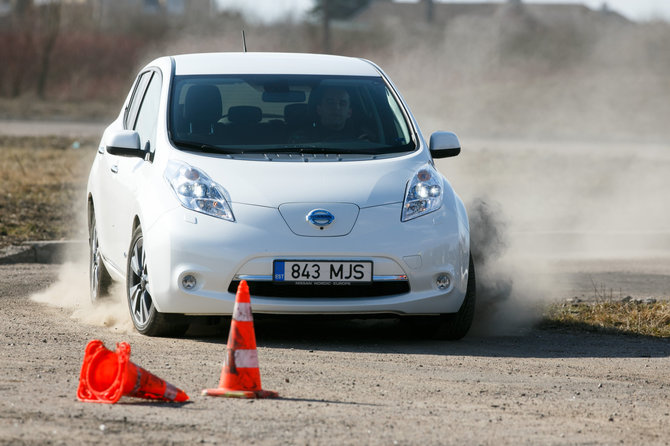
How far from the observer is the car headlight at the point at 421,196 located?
7453mm

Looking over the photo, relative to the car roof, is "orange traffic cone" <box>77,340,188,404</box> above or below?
below

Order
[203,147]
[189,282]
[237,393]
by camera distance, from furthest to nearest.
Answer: [203,147] → [189,282] → [237,393]

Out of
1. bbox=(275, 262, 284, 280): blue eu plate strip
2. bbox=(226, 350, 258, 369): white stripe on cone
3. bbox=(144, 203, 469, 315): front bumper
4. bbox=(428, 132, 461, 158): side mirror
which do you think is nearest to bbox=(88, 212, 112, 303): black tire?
bbox=(144, 203, 469, 315): front bumper

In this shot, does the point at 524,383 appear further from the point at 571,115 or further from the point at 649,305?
the point at 571,115

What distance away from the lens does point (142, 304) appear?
25.1 ft

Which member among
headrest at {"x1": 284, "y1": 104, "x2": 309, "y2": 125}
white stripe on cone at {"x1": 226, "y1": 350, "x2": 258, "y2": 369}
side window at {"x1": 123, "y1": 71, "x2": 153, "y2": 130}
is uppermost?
headrest at {"x1": 284, "y1": 104, "x2": 309, "y2": 125}

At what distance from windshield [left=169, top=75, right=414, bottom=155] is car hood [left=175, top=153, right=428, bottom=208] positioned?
28cm

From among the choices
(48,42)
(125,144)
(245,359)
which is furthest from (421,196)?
(48,42)

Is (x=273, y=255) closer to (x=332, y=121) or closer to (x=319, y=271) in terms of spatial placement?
(x=319, y=271)

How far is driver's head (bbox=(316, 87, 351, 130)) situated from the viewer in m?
8.28

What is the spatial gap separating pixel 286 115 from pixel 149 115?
0.93 m

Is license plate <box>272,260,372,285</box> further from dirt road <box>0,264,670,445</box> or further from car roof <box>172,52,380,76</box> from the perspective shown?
car roof <box>172,52,380,76</box>

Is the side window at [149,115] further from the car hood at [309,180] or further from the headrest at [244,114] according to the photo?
the car hood at [309,180]

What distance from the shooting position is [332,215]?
23.8ft
